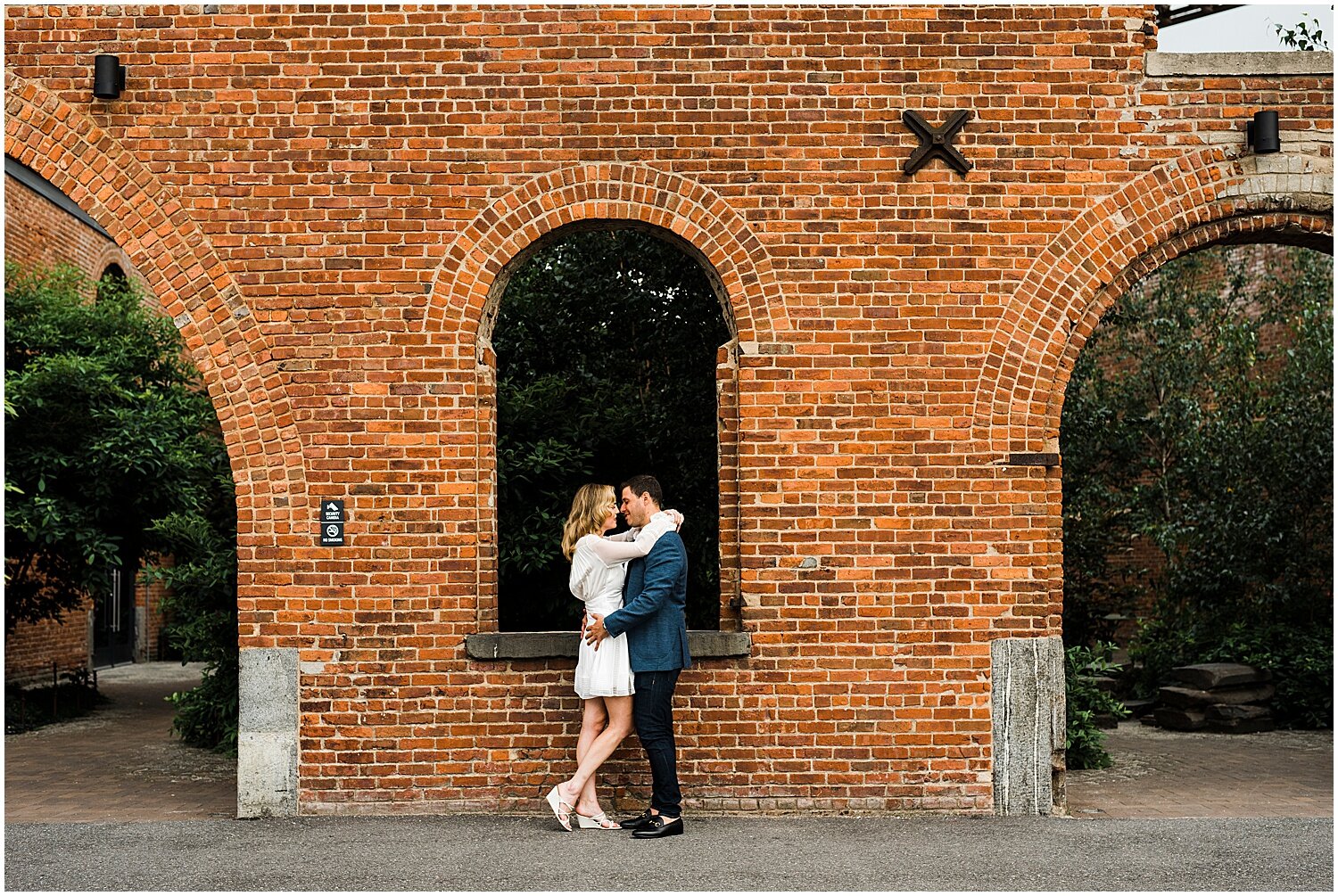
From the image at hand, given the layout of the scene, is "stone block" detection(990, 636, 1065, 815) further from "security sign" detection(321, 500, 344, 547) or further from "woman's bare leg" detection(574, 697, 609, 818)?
"security sign" detection(321, 500, 344, 547)

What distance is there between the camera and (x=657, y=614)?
265 inches

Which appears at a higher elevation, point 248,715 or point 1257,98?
point 1257,98

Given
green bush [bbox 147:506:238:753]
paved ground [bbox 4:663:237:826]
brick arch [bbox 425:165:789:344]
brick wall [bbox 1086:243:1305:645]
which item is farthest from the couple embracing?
brick wall [bbox 1086:243:1305:645]

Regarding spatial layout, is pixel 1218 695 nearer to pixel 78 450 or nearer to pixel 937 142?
pixel 937 142

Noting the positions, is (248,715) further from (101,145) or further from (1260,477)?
(1260,477)

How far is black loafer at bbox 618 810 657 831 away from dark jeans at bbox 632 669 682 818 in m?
0.07

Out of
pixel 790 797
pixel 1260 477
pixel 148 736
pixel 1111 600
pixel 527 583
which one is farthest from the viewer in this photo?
pixel 1111 600

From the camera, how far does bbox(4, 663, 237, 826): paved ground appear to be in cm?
779

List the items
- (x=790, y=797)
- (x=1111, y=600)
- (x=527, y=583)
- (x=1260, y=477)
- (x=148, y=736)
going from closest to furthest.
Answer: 1. (x=790, y=797)
2. (x=527, y=583)
3. (x=148, y=736)
4. (x=1260, y=477)
5. (x=1111, y=600)

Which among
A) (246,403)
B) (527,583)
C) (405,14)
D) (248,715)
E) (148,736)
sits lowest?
(148,736)

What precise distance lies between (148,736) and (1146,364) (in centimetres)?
1177

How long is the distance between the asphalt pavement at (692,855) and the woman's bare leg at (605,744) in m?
0.28

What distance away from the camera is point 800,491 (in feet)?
24.4

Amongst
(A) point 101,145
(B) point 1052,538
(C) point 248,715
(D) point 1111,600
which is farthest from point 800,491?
(D) point 1111,600
